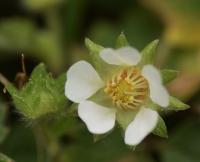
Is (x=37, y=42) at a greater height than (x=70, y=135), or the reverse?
(x=37, y=42)

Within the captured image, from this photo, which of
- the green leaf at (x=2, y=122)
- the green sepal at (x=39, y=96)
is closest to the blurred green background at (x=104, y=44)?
the green leaf at (x=2, y=122)

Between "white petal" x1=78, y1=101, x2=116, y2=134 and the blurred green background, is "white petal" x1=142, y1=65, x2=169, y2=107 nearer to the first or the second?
"white petal" x1=78, y1=101, x2=116, y2=134

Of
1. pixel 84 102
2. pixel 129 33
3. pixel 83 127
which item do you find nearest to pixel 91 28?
pixel 129 33

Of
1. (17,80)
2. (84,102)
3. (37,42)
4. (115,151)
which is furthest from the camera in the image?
(37,42)

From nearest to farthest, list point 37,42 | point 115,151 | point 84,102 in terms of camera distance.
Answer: point 84,102, point 115,151, point 37,42

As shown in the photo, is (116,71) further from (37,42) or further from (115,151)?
(37,42)

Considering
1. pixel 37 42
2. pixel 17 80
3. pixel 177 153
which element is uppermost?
pixel 17 80
